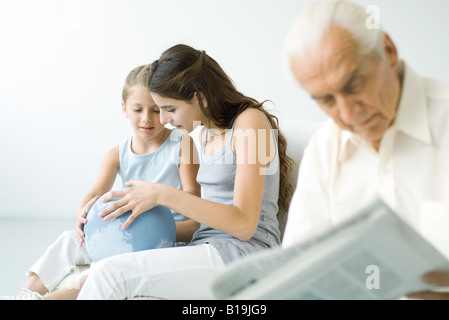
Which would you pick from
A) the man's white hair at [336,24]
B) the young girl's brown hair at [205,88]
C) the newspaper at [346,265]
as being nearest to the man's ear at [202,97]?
the young girl's brown hair at [205,88]

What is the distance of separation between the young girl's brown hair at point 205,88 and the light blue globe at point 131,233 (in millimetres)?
371

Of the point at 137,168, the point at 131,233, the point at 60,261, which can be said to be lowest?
the point at 60,261

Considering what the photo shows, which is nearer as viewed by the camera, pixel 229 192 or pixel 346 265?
pixel 346 265

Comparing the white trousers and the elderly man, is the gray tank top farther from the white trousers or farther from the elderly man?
the elderly man

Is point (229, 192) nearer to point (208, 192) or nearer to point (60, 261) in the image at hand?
point (208, 192)

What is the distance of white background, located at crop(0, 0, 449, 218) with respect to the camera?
399 centimetres

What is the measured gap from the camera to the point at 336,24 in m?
0.91

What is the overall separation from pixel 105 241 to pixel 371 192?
0.88 meters

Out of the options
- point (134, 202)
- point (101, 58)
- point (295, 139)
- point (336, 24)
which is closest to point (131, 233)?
point (134, 202)

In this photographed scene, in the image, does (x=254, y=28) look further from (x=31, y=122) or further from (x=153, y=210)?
(x=153, y=210)

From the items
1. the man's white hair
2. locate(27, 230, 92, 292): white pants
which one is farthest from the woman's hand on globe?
the man's white hair

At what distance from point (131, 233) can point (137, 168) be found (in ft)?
1.87

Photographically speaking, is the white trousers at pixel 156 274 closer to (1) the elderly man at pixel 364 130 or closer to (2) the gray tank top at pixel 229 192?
(2) the gray tank top at pixel 229 192

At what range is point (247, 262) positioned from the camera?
76cm
